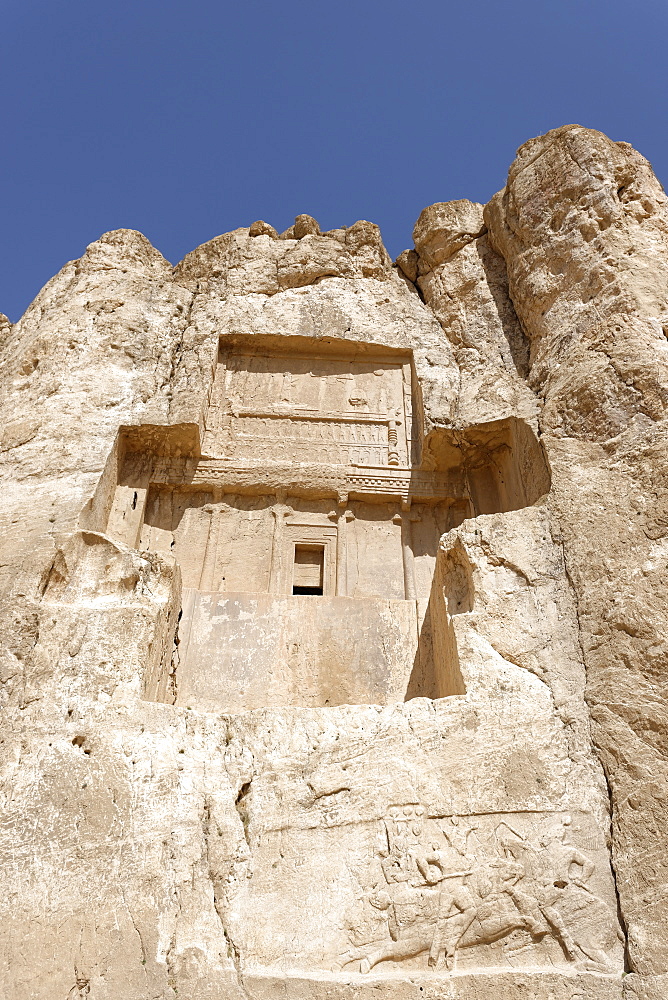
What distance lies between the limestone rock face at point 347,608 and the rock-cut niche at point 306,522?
0.04 m

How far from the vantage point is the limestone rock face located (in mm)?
5039

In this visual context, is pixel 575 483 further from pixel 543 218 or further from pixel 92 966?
pixel 92 966

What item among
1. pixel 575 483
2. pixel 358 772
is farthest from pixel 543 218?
Answer: pixel 358 772

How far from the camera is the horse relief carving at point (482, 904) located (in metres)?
4.98

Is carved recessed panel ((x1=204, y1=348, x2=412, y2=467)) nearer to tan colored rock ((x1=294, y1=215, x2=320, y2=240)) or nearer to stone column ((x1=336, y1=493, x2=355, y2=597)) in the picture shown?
stone column ((x1=336, y1=493, x2=355, y2=597))

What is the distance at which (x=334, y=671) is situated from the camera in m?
7.70

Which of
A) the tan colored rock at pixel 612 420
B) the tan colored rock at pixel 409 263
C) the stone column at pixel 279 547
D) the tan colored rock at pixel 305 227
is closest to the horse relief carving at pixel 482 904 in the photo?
the tan colored rock at pixel 612 420

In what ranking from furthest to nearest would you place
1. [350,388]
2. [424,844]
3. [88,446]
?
[350,388], [88,446], [424,844]

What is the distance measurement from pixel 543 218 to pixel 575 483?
4.55 m

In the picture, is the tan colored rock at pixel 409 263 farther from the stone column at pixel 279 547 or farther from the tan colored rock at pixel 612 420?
the stone column at pixel 279 547

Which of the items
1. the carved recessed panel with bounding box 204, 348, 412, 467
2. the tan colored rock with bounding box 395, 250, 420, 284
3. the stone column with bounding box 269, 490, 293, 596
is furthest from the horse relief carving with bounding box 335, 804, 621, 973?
the tan colored rock with bounding box 395, 250, 420, 284

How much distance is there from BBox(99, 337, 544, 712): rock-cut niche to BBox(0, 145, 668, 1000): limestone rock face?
4 centimetres

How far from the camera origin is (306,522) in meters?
9.19

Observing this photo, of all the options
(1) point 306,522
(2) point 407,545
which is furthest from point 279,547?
(2) point 407,545
